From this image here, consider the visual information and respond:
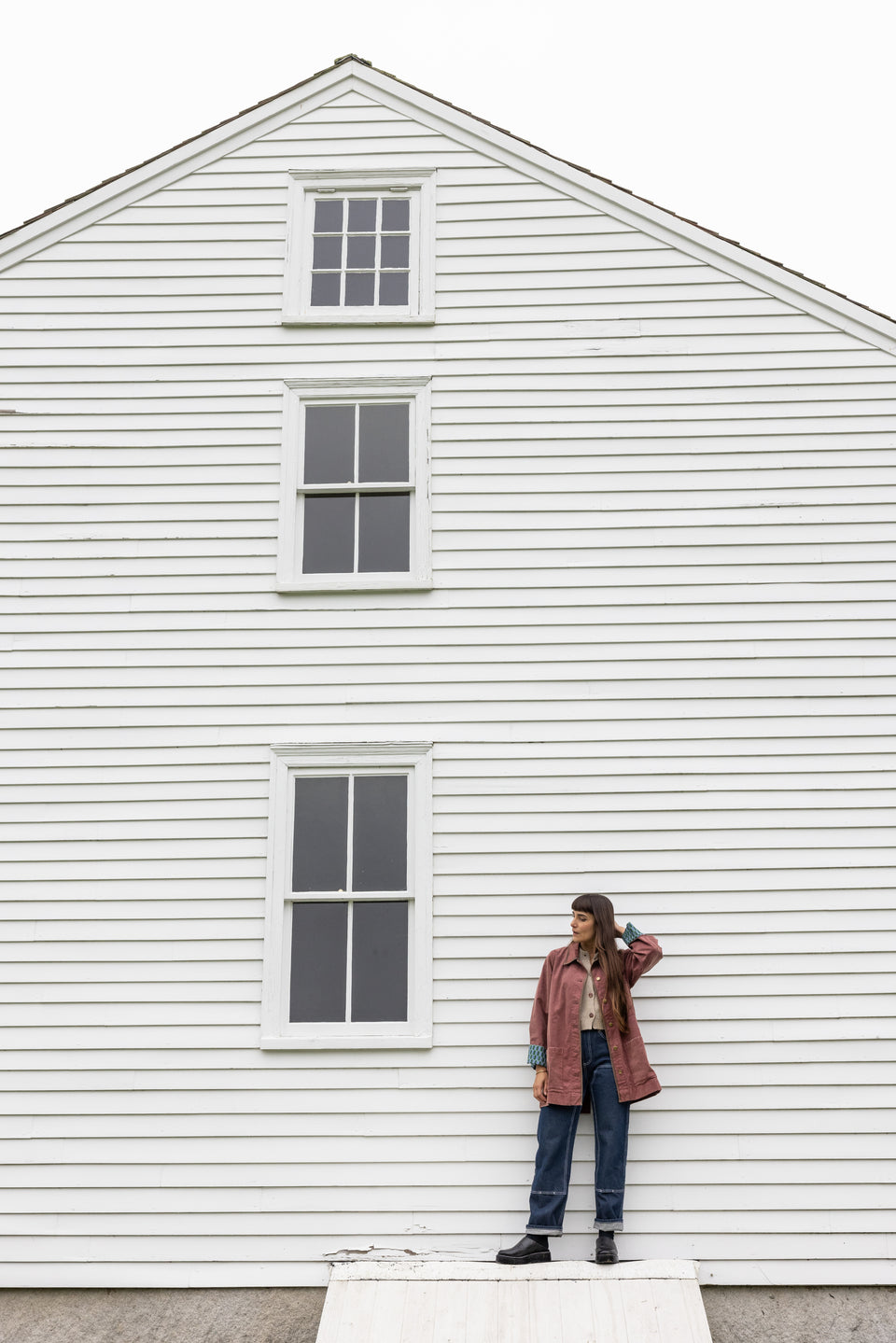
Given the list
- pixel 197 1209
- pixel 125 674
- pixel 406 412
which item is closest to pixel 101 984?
pixel 197 1209

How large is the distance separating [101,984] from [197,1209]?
1.56 m

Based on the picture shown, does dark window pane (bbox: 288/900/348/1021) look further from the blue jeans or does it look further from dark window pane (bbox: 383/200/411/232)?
dark window pane (bbox: 383/200/411/232)

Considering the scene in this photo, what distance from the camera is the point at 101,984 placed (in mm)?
8031

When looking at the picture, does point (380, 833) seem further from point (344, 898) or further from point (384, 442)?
point (384, 442)

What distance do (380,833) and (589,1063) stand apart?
207 centimetres

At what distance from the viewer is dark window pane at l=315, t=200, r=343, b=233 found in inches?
396

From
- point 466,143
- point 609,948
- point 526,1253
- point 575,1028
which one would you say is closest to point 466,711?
point 609,948

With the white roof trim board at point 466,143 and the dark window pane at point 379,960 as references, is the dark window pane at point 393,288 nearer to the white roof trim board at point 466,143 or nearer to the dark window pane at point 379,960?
the white roof trim board at point 466,143

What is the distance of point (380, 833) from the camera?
831 centimetres

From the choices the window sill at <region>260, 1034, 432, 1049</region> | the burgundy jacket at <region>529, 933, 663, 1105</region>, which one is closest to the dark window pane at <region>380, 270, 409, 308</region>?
the burgundy jacket at <region>529, 933, 663, 1105</region>

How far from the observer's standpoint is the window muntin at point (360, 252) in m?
9.80

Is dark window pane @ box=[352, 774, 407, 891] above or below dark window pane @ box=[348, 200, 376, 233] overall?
below

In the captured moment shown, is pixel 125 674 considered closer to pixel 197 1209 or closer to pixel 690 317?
pixel 197 1209

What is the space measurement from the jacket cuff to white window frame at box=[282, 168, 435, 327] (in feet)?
18.1
